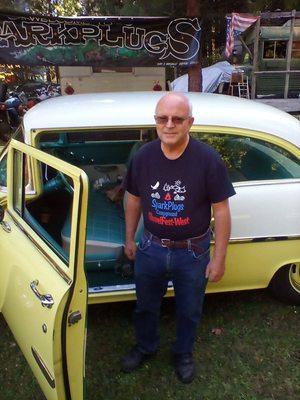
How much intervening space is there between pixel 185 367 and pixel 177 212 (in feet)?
3.59

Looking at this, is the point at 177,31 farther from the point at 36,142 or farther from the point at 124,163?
the point at 36,142

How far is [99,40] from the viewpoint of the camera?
21.9ft

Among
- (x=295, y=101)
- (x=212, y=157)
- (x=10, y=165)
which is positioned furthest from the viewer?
(x=295, y=101)

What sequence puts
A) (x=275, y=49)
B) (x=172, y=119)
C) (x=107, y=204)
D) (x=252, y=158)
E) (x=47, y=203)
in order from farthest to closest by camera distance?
(x=275, y=49)
(x=107, y=204)
(x=47, y=203)
(x=252, y=158)
(x=172, y=119)

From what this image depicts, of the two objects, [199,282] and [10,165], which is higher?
[10,165]

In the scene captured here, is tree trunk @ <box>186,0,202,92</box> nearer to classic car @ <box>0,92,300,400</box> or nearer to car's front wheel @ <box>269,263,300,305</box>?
classic car @ <box>0,92,300,400</box>

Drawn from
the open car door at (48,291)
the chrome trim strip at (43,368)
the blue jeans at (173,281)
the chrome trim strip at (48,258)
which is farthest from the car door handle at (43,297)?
the blue jeans at (173,281)

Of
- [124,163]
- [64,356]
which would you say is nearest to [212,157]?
[64,356]

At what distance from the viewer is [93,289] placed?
2.67 meters

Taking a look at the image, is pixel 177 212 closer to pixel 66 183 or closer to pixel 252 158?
pixel 252 158

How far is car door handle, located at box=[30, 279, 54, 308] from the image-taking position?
5.47 ft

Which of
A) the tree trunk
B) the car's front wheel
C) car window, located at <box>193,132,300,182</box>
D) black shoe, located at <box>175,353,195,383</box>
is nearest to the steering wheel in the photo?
car window, located at <box>193,132,300,182</box>

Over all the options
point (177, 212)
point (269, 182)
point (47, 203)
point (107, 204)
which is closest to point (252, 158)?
point (269, 182)

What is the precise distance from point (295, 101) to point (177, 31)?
4.73 metres
